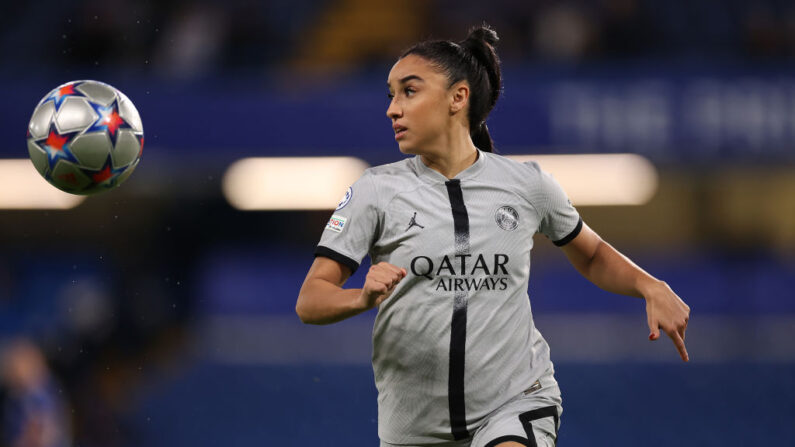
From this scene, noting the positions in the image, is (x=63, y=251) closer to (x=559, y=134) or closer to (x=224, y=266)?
(x=224, y=266)

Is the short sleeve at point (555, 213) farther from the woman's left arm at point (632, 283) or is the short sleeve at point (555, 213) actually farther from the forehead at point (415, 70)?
the forehead at point (415, 70)

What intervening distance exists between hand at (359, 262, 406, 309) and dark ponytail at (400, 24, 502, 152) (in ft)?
3.12

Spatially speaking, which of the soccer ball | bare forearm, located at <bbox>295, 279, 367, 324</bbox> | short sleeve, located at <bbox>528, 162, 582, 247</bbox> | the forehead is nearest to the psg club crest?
short sleeve, located at <bbox>528, 162, 582, 247</bbox>

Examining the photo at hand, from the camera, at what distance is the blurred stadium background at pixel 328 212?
9.51 m

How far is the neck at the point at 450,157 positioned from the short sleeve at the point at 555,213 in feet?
0.81

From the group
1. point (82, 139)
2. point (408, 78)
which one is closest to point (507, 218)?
point (408, 78)

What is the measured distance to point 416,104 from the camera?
339cm

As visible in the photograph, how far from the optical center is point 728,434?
365 inches

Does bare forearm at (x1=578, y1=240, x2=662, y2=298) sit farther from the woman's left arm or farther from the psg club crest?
the psg club crest

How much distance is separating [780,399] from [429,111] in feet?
24.0

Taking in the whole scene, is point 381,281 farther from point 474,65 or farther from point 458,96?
point 474,65

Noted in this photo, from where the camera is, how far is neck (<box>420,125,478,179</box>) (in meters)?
3.43

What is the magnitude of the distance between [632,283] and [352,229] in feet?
3.25

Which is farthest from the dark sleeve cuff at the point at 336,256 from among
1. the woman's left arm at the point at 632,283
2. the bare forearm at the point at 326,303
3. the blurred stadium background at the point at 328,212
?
the blurred stadium background at the point at 328,212
